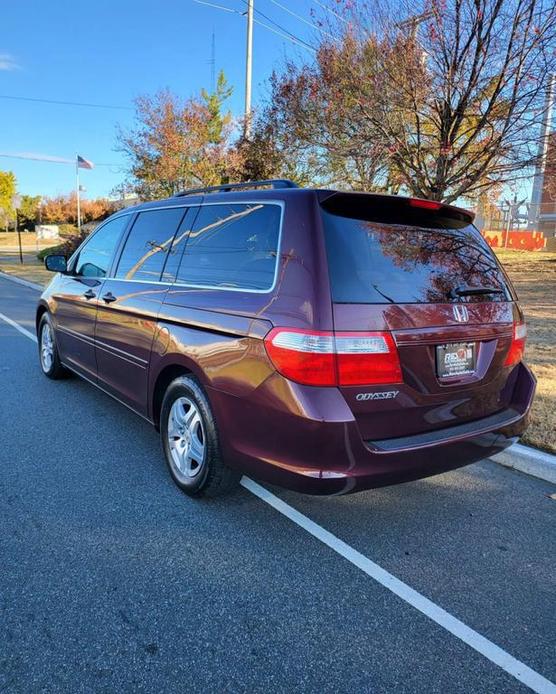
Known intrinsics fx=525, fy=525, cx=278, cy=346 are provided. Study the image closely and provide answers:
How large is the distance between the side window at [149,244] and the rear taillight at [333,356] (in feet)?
5.23

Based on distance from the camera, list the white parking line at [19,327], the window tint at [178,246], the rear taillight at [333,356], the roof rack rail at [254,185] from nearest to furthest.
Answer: the rear taillight at [333,356] → the roof rack rail at [254,185] → the window tint at [178,246] → the white parking line at [19,327]

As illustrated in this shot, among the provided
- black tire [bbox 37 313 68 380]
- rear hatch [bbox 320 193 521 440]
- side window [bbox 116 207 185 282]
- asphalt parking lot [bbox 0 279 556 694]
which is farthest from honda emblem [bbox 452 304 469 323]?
black tire [bbox 37 313 68 380]

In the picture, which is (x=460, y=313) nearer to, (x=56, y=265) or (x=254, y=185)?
(x=254, y=185)

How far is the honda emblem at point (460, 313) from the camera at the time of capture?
284 centimetres

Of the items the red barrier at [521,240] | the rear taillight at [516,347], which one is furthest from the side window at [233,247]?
the red barrier at [521,240]

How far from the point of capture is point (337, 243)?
262cm

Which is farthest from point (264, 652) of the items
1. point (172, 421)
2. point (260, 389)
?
point (172, 421)

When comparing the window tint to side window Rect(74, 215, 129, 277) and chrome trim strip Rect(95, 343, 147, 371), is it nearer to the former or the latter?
chrome trim strip Rect(95, 343, 147, 371)

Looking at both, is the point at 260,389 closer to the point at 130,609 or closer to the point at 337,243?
the point at 337,243

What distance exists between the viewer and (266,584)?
2.55m

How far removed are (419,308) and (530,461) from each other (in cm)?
193

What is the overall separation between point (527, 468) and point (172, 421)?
102 inches

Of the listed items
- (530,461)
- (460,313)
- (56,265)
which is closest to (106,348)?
(56,265)

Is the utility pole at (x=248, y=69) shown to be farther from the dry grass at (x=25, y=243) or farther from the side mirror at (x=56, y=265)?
the dry grass at (x=25, y=243)
